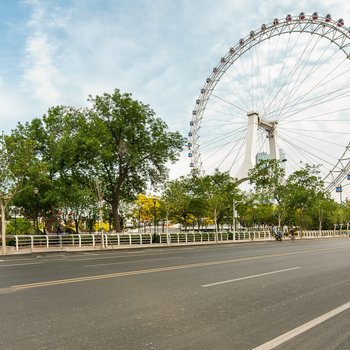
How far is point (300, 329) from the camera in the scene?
5516mm

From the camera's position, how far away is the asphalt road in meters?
5.03

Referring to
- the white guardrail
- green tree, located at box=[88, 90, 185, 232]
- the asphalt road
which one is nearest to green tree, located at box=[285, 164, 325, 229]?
the white guardrail

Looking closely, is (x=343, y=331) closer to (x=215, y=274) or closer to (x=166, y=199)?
(x=215, y=274)

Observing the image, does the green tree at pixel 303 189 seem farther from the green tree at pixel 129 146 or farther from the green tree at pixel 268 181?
the green tree at pixel 129 146

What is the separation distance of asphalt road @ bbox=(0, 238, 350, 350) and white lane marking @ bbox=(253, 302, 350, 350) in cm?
1

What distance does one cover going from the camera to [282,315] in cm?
634

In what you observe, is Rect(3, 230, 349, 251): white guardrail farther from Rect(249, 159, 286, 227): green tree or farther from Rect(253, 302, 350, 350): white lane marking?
Rect(253, 302, 350, 350): white lane marking

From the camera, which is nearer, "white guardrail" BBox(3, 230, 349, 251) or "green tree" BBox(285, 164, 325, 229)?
"white guardrail" BBox(3, 230, 349, 251)

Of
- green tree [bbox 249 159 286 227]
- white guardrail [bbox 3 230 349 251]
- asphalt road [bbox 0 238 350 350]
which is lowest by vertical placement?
white guardrail [bbox 3 230 349 251]

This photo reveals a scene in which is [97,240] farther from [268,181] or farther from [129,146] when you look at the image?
[268,181]

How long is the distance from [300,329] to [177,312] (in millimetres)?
1959

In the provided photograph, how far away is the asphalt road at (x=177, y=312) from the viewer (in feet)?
16.5

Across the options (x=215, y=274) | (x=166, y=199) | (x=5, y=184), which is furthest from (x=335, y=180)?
(x=215, y=274)

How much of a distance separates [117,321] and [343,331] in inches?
124
